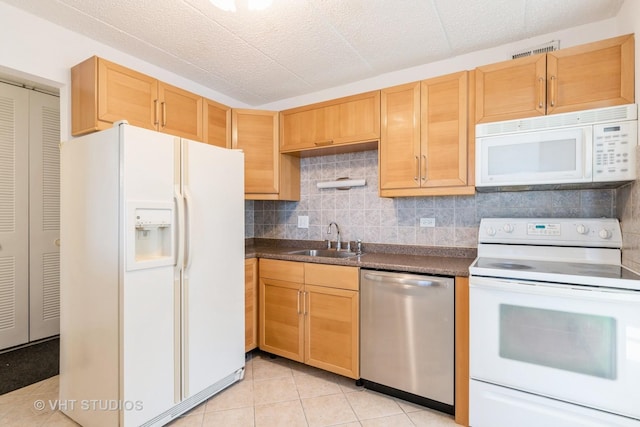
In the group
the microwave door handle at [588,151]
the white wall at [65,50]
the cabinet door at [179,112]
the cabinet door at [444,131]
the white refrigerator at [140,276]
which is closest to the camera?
the white refrigerator at [140,276]

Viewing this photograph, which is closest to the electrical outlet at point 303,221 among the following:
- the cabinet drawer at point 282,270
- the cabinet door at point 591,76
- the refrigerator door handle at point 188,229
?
the cabinet drawer at point 282,270

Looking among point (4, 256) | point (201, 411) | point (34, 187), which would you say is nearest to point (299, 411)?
point (201, 411)

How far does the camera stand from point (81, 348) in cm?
175

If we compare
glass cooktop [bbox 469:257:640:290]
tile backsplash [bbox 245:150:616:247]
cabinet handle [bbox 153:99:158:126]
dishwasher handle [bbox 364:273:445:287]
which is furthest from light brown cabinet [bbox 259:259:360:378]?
cabinet handle [bbox 153:99:158:126]

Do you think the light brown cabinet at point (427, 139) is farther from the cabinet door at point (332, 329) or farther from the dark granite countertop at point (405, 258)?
the cabinet door at point (332, 329)

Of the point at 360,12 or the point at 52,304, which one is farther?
the point at 52,304

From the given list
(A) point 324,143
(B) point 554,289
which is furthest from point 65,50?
(B) point 554,289

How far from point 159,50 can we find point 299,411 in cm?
268

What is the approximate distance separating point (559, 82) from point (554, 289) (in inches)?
46.8

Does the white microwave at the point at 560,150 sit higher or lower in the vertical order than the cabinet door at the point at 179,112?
lower

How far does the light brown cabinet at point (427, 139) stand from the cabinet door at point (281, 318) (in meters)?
1.07

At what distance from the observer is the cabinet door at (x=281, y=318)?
2398 millimetres

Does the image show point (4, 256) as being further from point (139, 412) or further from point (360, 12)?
point (360, 12)

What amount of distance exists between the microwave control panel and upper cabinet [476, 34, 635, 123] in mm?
147
